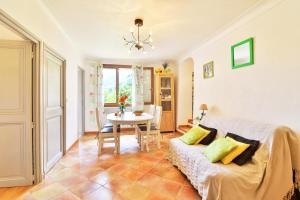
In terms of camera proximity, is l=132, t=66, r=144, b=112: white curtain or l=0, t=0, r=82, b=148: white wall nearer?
l=0, t=0, r=82, b=148: white wall

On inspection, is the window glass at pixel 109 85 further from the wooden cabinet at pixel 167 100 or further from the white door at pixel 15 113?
the white door at pixel 15 113

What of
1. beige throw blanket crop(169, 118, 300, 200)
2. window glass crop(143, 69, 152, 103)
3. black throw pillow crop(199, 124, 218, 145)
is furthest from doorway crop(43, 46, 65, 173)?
window glass crop(143, 69, 152, 103)

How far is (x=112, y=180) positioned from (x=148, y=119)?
137 cm

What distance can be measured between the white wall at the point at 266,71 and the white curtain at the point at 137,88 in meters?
2.72

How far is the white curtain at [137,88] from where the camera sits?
524 centimetres

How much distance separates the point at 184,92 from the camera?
5059 millimetres

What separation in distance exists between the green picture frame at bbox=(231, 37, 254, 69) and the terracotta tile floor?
1991 mm

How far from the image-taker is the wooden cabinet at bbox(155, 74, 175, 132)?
16.7ft

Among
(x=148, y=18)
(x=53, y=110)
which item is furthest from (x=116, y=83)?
(x=148, y=18)

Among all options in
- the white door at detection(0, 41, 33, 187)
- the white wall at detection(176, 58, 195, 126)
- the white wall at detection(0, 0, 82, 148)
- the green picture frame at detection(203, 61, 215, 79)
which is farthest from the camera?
the white wall at detection(176, 58, 195, 126)

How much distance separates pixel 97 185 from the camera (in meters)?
2.12

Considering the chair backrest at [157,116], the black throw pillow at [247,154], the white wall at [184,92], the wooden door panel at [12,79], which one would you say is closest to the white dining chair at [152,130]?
the chair backrest at [157,116]

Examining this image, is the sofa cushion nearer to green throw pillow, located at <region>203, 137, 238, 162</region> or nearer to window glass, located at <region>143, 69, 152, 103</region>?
green throw pillow, located at <region>203, 137, 238, 162</region>

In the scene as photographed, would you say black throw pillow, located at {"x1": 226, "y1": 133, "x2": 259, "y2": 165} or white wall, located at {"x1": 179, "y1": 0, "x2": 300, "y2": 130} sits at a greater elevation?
white wall, located at {"x1": 179, "y1": 0, "x2": 300, "y2": 130}
